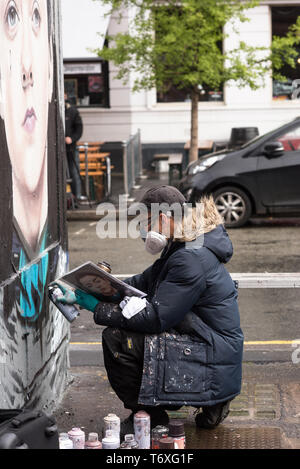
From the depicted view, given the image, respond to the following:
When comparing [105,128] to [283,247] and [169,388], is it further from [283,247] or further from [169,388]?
[169,388]

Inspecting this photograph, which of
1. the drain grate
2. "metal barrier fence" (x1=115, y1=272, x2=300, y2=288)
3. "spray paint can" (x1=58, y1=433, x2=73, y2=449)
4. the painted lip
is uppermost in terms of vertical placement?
the painted lip

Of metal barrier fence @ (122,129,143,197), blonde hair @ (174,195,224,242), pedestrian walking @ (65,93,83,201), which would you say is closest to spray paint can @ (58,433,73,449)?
blonde hair @ (174,195,224,242)

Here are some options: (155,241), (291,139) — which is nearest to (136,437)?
(155,241)

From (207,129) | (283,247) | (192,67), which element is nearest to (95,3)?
(192,67)

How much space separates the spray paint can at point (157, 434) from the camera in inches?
158

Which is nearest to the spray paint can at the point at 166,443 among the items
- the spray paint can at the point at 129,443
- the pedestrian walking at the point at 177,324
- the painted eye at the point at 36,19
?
the spray paint can at the point at 129,443

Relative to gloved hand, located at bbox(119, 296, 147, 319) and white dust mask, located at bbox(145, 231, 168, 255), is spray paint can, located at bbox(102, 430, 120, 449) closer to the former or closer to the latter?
gloved hand, located at bbox(119, 296, 147, 319)

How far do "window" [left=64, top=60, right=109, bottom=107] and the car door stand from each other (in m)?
9.42

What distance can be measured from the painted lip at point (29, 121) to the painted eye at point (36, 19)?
1.59 feet

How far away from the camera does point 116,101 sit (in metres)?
20.8

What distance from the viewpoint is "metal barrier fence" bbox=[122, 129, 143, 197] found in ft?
50.7

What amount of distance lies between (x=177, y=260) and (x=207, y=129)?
16741 mm

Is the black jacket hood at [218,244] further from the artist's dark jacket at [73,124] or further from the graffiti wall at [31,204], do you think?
the artist's dark jacket at [73,124]

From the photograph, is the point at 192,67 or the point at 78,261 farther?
the point at 192,67
